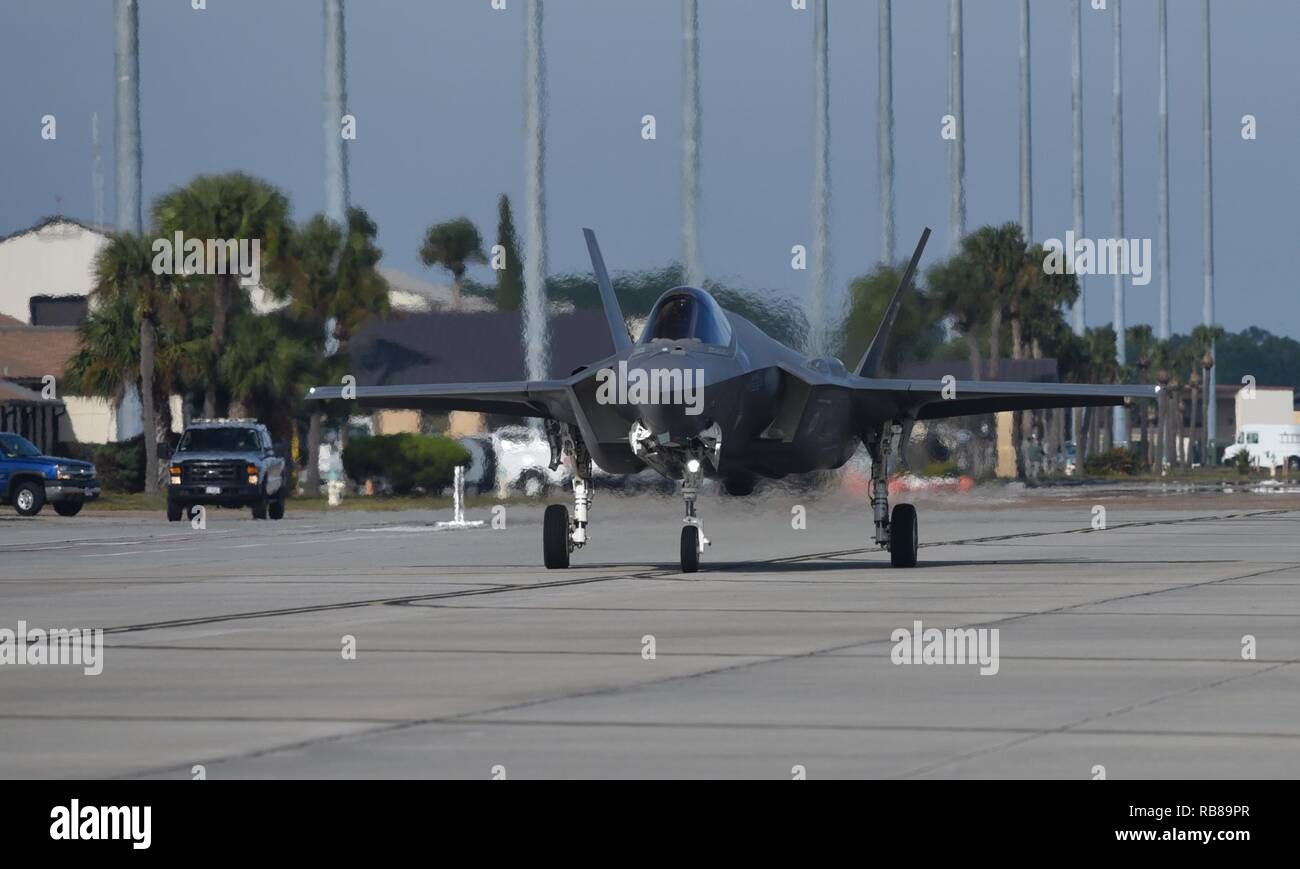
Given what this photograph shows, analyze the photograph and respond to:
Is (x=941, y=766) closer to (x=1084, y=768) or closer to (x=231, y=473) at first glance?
(x=1084, y=768)

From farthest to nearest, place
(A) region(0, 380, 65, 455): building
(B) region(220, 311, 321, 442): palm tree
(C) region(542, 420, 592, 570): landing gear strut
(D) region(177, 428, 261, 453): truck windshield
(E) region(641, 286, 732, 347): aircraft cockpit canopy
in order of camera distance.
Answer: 1. (A) region(0, 380, 65, 455): building
2. (B) region(220, 311, 321, 442): palm tree
3. (D) region(177, 428, 261, 453): truck windshield
4. (C) region(542, 420, 592, 570): landing gear strut
5. (E) region(641, 286, 732, 347): aircraft cockpit canopy

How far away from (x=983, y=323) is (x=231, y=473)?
4521 centimetres

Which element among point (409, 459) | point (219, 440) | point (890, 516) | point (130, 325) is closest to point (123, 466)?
point (130, 325)

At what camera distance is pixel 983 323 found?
85500 millimetres

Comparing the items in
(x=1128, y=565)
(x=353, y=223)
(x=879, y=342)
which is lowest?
(x=1128, y=565)

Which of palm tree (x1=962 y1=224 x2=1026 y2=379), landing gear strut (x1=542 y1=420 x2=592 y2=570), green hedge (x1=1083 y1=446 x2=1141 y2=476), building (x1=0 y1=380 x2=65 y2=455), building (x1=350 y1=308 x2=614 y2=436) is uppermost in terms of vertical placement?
palm tree (x1=962 y1=224 x2=1026 y2=379)

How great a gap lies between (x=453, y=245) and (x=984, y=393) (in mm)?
90821

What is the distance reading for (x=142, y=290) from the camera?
63.1 meters

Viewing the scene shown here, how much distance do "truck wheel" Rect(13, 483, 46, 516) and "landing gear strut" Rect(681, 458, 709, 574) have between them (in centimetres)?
2851

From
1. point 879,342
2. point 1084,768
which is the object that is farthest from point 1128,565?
point 1084,768

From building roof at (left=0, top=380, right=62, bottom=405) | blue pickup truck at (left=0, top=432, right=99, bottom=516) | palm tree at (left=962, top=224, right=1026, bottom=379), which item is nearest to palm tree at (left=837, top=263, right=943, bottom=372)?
blue pickup truck at (left=0, top=432, right=99, bottom=516)

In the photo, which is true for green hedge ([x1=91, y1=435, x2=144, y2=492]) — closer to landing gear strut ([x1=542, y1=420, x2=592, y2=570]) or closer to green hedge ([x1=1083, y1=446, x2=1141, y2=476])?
landing gear strut ([x1=542, y1=420, x2=592, y2=570])

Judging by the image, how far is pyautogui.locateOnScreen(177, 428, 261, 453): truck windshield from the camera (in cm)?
4775
